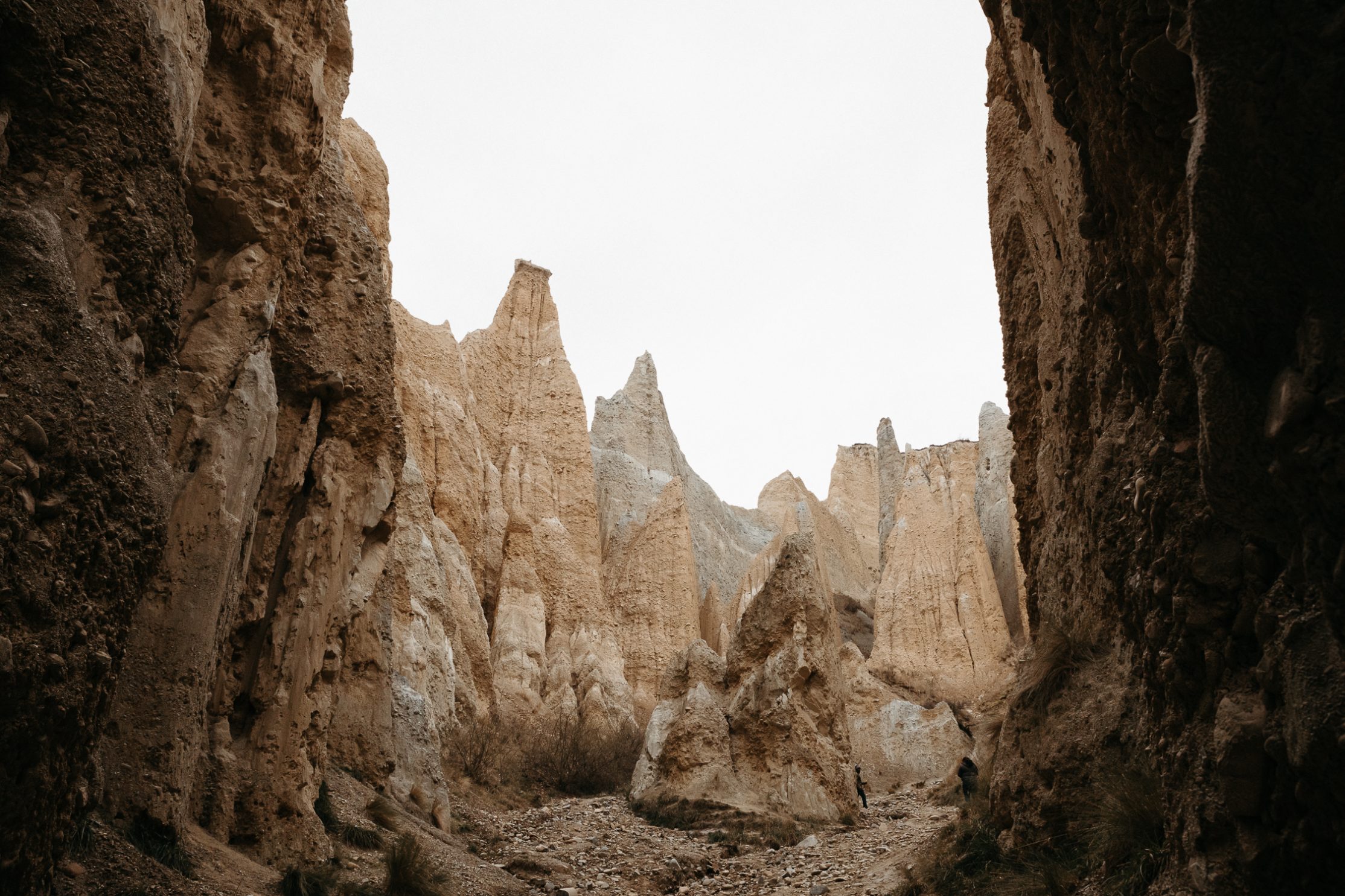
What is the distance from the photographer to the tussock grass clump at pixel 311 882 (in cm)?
621

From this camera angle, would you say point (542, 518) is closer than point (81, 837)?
No

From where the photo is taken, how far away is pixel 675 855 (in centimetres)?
1159

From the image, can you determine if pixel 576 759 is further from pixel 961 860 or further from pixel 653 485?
pixel 653 485

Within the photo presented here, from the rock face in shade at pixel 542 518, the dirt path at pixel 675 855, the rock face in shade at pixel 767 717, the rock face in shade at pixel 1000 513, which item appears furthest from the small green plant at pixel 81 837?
the rock face in shade at pixel 1000 513

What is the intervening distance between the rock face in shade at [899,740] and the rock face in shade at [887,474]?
84.4 feet

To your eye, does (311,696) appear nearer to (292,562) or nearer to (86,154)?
(292,562)

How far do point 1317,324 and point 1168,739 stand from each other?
211 cm

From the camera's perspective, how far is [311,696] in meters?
8.30

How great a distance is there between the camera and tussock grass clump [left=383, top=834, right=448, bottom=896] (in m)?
7.27

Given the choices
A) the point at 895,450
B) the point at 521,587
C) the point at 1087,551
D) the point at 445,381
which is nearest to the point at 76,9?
the point at 1087,551

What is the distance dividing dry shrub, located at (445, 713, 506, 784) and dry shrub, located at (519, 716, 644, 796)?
900 mm

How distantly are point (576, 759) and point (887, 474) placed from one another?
36.9m

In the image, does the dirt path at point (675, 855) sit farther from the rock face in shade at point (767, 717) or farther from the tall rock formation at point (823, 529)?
the tall rock formation at point (823, 529)

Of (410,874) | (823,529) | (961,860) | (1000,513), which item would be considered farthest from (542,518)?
(823,529)
